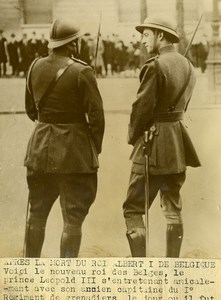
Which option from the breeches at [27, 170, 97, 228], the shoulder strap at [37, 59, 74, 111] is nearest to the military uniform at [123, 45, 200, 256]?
the breeches at [27, 170, 97, 228]

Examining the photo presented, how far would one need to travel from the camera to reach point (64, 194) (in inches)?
155

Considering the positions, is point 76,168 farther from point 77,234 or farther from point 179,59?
point 179,59

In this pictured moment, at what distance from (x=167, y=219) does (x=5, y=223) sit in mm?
819

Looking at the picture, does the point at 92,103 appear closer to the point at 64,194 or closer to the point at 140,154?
the point at 140,154

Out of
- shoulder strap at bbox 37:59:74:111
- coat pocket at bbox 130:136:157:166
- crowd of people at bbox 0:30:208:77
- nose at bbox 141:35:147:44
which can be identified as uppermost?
nose at bbox 141:35:147:44

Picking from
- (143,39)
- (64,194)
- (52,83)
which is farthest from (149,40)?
(64,194)

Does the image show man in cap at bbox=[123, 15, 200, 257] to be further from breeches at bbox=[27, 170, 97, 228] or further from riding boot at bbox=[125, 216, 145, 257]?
breeches at bbox=[27, 170, 97, 228]

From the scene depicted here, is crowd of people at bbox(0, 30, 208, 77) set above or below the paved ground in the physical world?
above

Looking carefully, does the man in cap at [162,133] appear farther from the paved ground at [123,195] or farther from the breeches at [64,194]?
the breeches at [64,194]

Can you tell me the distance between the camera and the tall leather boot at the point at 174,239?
3938mm

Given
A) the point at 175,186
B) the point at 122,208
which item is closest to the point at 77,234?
the point at 122,208

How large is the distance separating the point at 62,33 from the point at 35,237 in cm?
103

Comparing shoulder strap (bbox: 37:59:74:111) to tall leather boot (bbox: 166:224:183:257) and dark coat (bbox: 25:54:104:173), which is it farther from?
tall leather boot (bbox: 166:224:183:257)

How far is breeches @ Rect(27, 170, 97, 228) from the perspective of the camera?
12.9 feet
